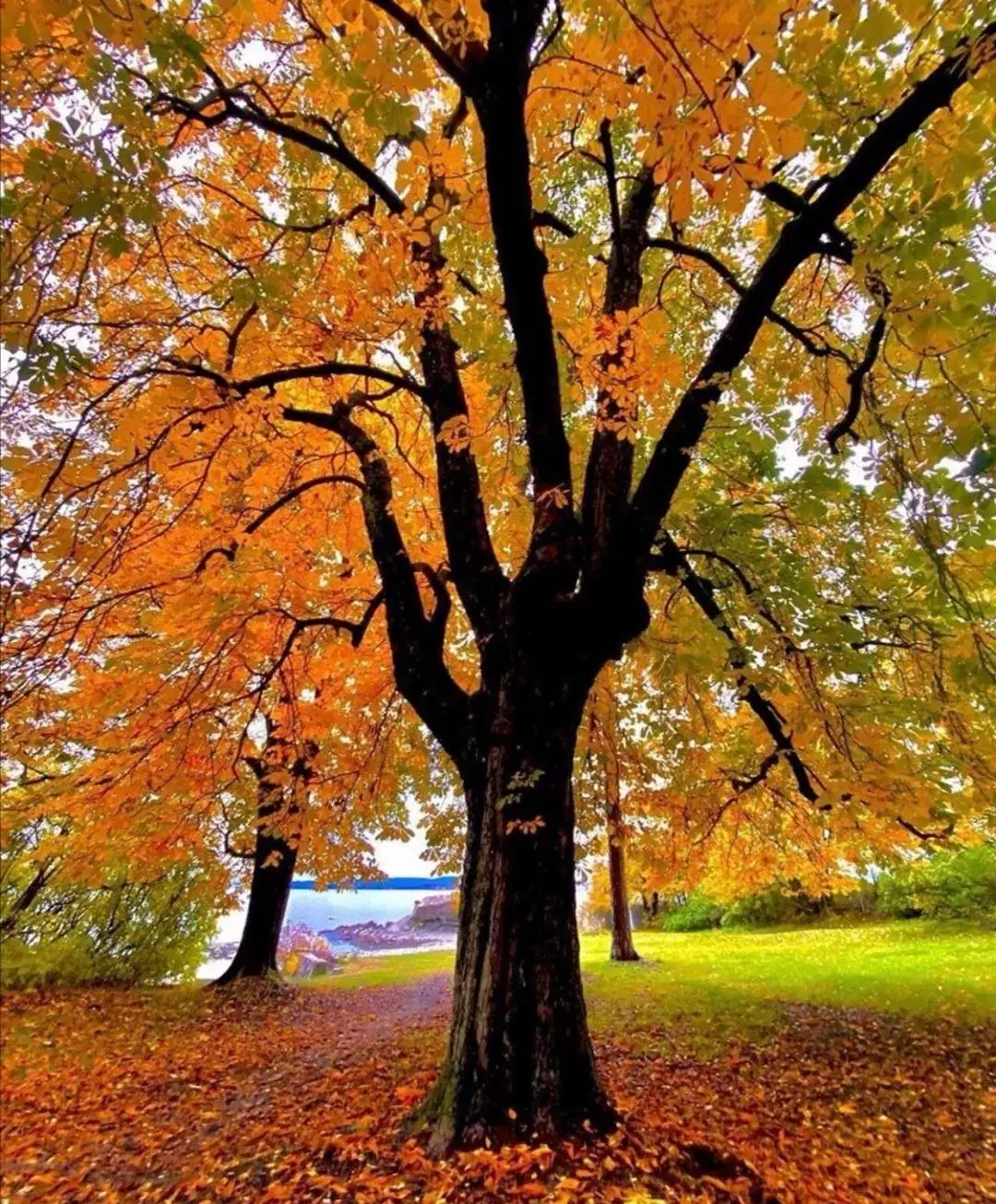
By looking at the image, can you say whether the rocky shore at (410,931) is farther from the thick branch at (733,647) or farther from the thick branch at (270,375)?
the thick branch at (270,375)

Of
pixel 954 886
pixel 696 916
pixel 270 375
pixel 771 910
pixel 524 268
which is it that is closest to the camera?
pixel 524 268

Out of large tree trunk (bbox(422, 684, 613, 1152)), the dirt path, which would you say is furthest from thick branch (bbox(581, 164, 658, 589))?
the dirt path

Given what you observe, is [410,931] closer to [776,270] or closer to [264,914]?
[264,914]

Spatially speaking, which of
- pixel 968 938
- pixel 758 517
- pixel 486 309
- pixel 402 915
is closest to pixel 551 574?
pixel 758 517

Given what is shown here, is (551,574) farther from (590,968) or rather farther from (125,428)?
(590,968)

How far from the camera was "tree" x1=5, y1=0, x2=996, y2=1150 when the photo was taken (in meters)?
2.21

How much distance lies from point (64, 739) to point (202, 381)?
11.5 ft

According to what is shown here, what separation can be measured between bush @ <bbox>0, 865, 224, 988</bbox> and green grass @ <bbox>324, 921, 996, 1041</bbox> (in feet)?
11.4

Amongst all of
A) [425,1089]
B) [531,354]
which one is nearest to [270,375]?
[531,354]

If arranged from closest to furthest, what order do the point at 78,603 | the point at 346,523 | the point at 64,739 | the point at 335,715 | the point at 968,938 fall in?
the point at 78,603 → the point at 64,739 → the point at 346,523 → the point at 335,715 → the point at 968,938

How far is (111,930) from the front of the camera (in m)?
6.57

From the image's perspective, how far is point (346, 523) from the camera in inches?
221

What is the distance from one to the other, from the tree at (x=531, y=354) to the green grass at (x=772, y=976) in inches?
134

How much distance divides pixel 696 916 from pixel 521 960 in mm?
20944
